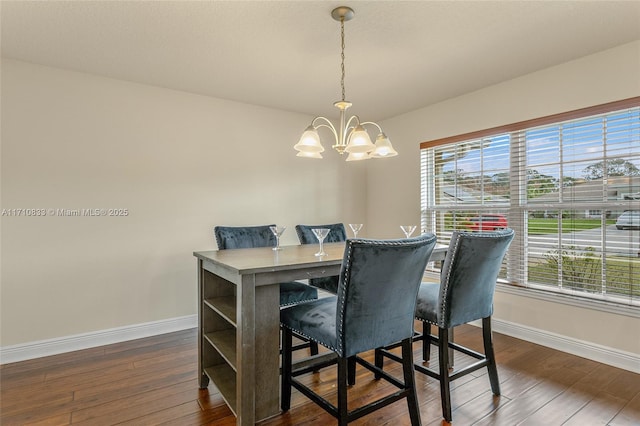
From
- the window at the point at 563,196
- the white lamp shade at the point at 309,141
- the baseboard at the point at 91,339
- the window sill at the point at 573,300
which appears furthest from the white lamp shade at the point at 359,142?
the baseboard at the point at 91,339

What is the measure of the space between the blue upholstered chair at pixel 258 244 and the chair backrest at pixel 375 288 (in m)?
1.01

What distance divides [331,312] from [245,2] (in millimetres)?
1810

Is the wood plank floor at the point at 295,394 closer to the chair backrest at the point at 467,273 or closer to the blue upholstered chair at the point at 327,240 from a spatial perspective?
the chair backrest at the point at 467,273

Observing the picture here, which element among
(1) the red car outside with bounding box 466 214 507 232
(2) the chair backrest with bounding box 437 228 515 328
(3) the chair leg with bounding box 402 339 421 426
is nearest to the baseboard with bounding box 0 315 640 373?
(1) the red car outside with bounding box 466 214 507 232

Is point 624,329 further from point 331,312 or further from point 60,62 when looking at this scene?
point 60,62

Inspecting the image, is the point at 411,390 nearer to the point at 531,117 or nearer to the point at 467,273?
the point at 467,273

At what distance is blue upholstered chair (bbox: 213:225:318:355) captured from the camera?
104 inches

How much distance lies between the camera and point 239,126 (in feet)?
12.2

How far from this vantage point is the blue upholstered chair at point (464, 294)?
1.84 metres

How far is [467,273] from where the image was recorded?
189 centimetres

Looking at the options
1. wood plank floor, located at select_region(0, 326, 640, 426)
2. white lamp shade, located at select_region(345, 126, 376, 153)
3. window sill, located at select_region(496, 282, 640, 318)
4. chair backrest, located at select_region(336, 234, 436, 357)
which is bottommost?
wood plank floor, located at select_region(0, 326, 640, 426)

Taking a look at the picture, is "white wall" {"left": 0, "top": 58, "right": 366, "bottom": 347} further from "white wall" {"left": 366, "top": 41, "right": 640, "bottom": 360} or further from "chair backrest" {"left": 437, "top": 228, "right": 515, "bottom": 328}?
"chair backrest" {"left": 437, "top": 228, "right": 515, "bottom": 328}

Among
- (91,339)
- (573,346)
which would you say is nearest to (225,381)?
(91,339)

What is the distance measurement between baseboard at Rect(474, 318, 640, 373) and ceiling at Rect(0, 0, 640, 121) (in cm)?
223
